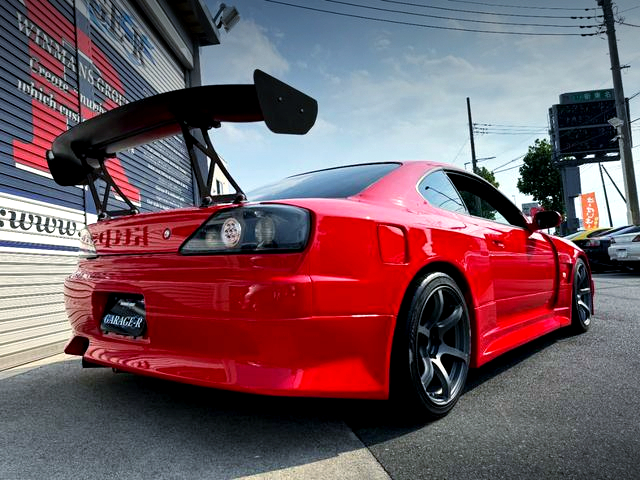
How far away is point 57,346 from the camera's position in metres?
4.38

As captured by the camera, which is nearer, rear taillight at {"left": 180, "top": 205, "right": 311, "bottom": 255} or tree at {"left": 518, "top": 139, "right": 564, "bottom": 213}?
rear taillight at {"left": 180, "top": 205, "right": 311, "bottom": 255}

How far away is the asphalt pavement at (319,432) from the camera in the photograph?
1740 millimetres

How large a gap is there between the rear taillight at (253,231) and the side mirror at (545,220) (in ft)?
7.68

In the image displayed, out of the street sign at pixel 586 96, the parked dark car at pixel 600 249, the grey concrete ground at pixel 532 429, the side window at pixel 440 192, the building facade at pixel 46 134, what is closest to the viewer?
the grey concrete ground at pixel 532 429

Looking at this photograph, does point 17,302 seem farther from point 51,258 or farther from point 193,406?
point 193,406

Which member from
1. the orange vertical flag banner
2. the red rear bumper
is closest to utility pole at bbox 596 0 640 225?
the red rear bumper

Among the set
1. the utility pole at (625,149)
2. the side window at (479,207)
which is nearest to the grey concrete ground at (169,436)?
the side window at (479,207)

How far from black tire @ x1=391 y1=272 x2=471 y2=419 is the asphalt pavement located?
123 millimetres

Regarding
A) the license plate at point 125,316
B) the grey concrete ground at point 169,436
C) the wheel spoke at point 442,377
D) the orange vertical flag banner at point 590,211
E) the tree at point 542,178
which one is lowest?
the grey concrete ground at point 169,436

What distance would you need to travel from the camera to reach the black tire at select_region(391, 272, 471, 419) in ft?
6.72

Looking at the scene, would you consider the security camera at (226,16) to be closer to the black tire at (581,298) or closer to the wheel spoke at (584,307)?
the black tire at (581,298)

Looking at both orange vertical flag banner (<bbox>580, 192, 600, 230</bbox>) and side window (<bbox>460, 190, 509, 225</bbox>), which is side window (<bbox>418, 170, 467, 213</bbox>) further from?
orange vertical flag banner (<bbox>580, 192, 600, 230</bbox>)

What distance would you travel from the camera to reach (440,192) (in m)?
2.73

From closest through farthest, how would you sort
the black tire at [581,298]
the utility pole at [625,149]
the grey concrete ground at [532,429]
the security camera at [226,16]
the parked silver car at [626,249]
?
the grey concrete ground at [532,429]
the black tire at [581,298]
the security camera at [226,16]
the parked silver car at [626,249]
the utility pole at [625,149]
